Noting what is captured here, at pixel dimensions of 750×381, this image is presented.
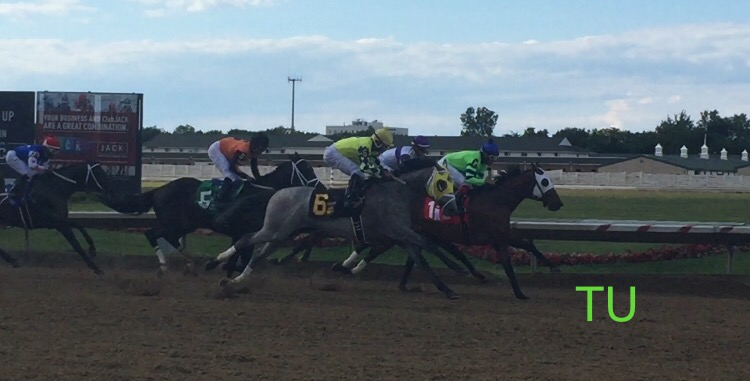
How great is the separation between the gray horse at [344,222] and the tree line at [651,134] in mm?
75269

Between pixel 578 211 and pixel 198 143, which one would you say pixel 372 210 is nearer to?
pixel 578 211

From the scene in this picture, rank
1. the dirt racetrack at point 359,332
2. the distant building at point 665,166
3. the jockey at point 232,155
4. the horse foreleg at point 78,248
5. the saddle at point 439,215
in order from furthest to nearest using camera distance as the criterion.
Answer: the distant building at point 665,166 → the horse foreleg at point 78,248 → the jockey at point 232,155 → the saddle at point 439,215 → the dirt racetrack at point 359,332

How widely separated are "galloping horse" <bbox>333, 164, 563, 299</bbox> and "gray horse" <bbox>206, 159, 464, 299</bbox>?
0.35 metres

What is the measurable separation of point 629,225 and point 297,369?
8162mm

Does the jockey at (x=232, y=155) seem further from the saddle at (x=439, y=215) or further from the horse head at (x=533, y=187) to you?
the horse head at (x=533, y=187)

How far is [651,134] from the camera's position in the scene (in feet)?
322

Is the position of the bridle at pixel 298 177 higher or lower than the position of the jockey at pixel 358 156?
lower

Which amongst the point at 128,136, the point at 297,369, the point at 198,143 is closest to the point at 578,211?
the point at 128,136

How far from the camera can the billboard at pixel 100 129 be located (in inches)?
753

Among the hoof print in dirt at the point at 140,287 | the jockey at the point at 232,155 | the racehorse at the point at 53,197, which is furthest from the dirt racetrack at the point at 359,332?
the jockey at the point at 232,155

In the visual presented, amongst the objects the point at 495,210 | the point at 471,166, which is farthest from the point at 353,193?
the point at 495,210

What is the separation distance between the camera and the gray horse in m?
11.9

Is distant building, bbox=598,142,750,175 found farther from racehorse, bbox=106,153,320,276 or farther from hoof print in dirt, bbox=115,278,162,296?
hoof print in dirt, bbox=115,278,162,296

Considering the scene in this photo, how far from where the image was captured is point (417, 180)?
12.3 meters
